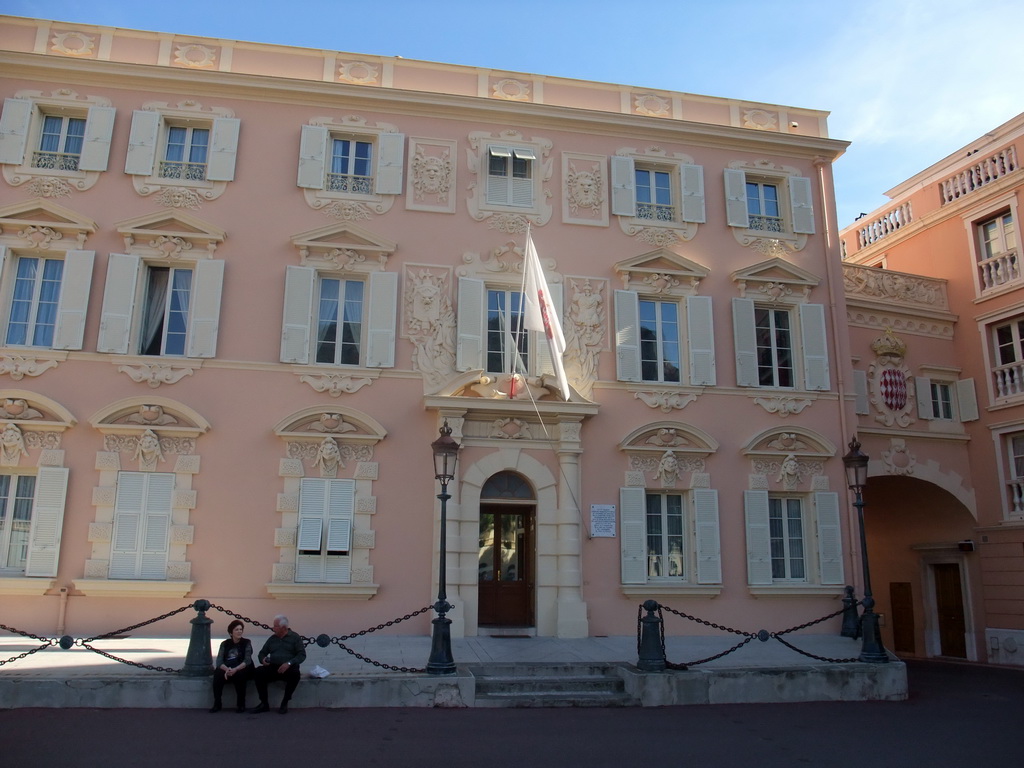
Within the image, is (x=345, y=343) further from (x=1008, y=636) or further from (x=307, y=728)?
(x=1008, y=636)

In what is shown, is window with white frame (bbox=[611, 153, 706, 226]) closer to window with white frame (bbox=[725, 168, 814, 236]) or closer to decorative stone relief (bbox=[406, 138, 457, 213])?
window with white frame (bbox=[725, 168, 814, 236])

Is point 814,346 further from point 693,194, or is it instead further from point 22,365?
point 22,365

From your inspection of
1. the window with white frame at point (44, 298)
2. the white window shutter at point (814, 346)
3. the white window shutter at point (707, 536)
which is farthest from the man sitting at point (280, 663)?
the white window shutter at point (814, 346)

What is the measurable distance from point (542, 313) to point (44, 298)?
8349mm

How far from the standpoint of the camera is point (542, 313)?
45.5 feet

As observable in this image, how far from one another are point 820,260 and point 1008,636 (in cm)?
857

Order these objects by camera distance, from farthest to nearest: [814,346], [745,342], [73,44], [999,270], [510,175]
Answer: [999,270]
[814,346]
[745,342]
[510,175]
[73,44]

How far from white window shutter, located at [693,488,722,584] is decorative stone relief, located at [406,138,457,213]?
6941 mm

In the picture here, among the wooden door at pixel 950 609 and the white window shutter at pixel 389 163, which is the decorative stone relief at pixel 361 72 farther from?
the wooden door at pixel 950 609

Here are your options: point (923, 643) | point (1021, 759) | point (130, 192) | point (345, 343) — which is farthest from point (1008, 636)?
point (130, 192)

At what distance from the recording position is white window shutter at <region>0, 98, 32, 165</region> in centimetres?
1425

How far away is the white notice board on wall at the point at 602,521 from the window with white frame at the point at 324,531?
4.12m

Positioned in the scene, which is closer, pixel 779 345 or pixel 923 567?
pixel 779 345

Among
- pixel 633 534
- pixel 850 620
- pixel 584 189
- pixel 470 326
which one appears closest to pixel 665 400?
pixel 633 534
